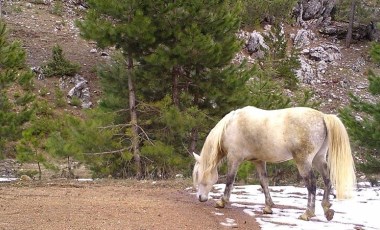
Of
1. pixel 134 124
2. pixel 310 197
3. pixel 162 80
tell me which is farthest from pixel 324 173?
pixel 162 80

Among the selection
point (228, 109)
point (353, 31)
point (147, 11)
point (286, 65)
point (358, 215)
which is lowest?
point (358, 215)

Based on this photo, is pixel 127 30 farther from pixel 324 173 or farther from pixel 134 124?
pixel 324 173

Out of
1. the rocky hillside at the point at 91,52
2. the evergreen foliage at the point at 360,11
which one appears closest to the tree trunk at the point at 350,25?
the rocky hillside at the point at 91,52

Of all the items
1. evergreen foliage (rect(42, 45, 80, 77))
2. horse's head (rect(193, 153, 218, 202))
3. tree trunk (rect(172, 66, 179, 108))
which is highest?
evergreen foliage (rect(42, 45, 80, 77))

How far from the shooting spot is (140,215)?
6.23 metres

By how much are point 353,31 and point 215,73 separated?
102 feet

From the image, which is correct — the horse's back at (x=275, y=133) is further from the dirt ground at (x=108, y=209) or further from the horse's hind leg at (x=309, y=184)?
the dirt ground at (x=108, y=209)

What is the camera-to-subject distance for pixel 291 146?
6.79 m

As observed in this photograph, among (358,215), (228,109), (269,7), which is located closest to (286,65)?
(269,7)

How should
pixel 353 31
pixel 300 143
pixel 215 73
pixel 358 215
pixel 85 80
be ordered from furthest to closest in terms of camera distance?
pixel 353 31 < pixel 85 80 < pixel 215 73 < pixel 358 215 < pixel 300 143

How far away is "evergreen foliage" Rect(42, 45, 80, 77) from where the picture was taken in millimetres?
28250

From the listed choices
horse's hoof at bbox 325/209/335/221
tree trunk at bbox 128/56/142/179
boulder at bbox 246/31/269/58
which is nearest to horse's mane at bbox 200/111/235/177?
horse's hoof at bbox 325/209/335/221

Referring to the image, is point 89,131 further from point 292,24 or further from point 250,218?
point 292,24

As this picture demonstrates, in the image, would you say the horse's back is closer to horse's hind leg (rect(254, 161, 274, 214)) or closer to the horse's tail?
the horse's tail
